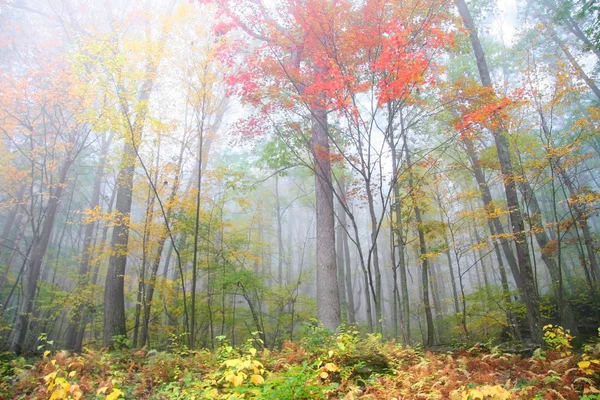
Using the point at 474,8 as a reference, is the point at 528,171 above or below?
below

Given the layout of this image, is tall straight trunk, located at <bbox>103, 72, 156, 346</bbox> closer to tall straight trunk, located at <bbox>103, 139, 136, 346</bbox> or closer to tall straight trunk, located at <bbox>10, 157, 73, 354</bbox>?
tall straight trunk, located at <bbox>103, 139, 136, 346</bbox>

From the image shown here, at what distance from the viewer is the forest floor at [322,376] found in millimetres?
3133

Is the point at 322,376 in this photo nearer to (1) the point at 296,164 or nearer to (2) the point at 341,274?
(1) the point at 296,164

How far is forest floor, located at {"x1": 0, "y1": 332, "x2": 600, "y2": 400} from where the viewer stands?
10.3ft

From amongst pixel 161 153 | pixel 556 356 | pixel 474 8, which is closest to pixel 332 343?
pixel 556 356

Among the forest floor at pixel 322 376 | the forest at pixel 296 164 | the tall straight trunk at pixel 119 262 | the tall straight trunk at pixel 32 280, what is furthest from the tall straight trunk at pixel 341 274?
the tall straight trunk at pixel 32 280

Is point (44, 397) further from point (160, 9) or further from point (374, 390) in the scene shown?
point (160, 9)

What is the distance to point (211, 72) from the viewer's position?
8.37m

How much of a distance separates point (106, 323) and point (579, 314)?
52.1 feet

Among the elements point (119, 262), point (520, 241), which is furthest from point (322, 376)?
point (119, 262)

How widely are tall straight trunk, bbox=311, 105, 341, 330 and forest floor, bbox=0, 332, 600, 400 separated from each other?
1.71 meters

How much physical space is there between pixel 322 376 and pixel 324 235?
459cm

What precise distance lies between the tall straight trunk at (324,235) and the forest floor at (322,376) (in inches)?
67.3

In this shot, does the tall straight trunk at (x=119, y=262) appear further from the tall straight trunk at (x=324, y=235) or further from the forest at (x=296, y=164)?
the tall straight trunk at (x=324, y=235)
